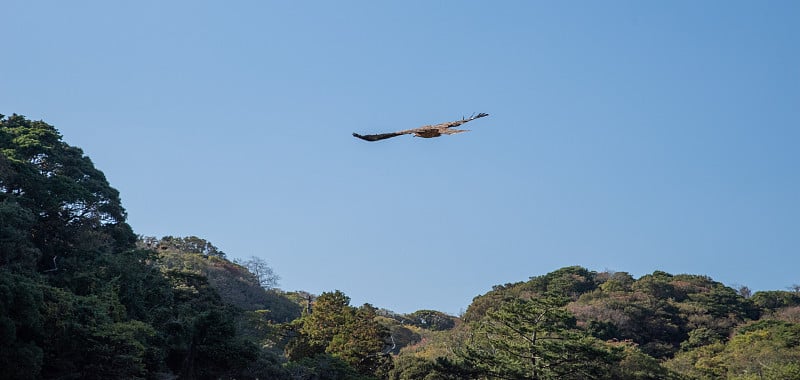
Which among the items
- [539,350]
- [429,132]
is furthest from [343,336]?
[429,132]

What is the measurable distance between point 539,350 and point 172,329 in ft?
39.9

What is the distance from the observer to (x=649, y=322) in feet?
162

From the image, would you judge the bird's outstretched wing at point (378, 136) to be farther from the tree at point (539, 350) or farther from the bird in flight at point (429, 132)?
the tree at point (539, 350)

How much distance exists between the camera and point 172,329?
1049 inches

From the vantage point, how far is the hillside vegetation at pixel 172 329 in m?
21.0

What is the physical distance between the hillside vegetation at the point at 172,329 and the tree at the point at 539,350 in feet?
0.16

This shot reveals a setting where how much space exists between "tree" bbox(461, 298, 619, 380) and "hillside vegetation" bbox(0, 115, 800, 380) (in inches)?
1.9

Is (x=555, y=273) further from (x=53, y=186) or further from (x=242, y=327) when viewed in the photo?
(x=53, y=186)

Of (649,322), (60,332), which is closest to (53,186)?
(60,332)

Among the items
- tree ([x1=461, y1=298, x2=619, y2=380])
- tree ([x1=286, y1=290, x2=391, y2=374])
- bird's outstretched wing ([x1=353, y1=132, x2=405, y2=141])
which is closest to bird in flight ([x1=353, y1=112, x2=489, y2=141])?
bird's outstretched wing ([x1=353, y1=132, x2=405, y2=141])

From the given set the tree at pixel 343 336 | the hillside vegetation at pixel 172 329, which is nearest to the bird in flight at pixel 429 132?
the hillside vegetation at pixel 172 329

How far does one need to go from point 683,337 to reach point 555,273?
1428 centimetres

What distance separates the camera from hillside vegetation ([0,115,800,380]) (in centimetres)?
2103

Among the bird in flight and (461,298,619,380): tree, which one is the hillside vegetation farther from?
the bird in flight
